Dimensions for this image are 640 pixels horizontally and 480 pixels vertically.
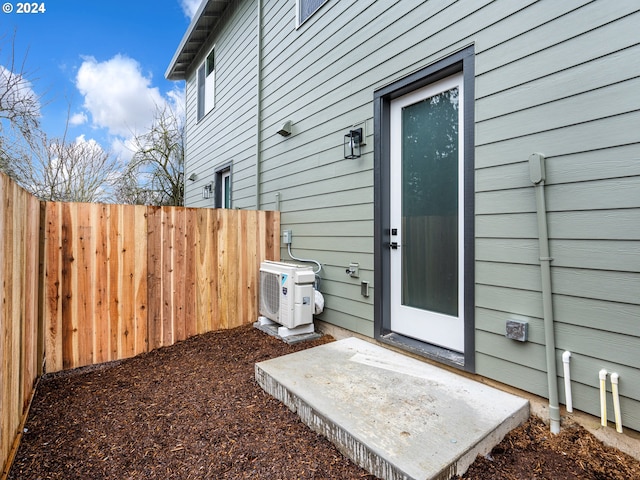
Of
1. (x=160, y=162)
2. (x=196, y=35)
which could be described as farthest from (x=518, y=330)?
(x=160, y=162)

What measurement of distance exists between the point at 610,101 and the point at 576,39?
42 centimetres

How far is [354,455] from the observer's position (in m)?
1.62

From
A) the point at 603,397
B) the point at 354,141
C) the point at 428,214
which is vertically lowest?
the point at 603,397

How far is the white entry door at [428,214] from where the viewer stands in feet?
8.07

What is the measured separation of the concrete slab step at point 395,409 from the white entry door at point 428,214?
0.39 m

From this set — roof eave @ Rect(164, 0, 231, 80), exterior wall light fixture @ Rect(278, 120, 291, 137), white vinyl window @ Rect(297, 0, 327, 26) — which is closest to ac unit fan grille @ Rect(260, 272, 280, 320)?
exterior wall light fixture @ Rect(278, 120, 291, 137)

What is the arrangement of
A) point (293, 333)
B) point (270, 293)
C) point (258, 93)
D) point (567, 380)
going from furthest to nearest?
1. point (258, 93)
2. point (270, 293)
3. point (293, 333)
4. point (567, 380)

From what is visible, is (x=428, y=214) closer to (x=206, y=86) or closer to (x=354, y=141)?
(x=354, y=141)

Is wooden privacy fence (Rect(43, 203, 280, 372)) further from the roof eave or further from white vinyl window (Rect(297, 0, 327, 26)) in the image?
the roof eave

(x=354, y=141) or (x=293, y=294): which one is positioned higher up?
(x=354, y=141)

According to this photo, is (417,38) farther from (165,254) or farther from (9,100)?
(9,100)

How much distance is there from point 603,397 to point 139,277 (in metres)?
3.62

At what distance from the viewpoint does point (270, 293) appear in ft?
12.1

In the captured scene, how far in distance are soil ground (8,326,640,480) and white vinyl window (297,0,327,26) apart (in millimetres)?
4069
